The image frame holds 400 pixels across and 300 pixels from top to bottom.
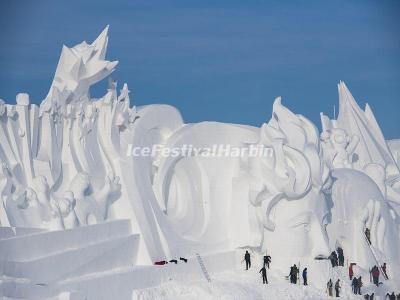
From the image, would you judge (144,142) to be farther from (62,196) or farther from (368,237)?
(368,237)

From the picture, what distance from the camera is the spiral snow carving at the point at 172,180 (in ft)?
88.8

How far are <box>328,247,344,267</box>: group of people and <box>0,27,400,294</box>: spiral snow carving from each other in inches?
13.2

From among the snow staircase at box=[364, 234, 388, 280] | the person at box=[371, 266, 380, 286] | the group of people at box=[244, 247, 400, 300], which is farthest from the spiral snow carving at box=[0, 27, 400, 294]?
the person at box=[371, 266, 380, 286]

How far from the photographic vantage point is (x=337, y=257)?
33.0m

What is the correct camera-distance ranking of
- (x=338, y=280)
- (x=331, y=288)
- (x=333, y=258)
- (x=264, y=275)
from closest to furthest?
1. (x=264, y=275)
2. (x=331, y=288)
3. (x=338, y=280)
4. (x=333, y=258)

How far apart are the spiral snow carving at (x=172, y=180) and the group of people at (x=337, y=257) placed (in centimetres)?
33

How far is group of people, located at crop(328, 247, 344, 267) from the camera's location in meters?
32.2

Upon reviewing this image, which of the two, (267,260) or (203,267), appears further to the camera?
(267,260)

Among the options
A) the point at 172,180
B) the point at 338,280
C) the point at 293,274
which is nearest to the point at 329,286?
the point at 338,280

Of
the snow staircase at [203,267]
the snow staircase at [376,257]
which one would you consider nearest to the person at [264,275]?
the snow staircase at [203,267]

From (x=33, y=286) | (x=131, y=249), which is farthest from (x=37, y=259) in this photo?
(x=131, y=249)

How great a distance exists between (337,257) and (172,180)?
5255 mm

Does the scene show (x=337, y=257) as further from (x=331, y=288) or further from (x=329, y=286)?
(x=331, y=288)

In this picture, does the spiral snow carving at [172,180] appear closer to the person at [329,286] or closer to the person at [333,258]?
the person at [333,258]
